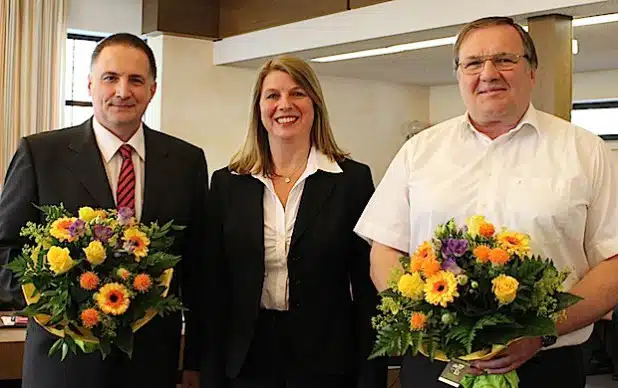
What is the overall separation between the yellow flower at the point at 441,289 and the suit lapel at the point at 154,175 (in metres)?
0.98

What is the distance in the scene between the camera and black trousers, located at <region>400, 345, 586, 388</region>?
231 cm

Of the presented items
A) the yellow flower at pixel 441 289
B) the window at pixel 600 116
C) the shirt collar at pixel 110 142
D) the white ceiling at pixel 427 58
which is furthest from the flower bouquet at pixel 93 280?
the window at pixel 600 116

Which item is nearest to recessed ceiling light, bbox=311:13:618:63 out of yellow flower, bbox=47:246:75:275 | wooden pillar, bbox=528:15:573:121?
wooden pillar, bbox=528:15:573:121

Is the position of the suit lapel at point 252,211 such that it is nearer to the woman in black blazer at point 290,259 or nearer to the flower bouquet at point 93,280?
the woman in black blazer at point 290,259

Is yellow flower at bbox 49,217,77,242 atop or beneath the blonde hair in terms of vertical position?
beneath

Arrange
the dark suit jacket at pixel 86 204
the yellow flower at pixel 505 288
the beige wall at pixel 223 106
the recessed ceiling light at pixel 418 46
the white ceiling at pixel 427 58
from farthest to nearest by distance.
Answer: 1. the beige wall at pixel 223 106
2. the white ceiling at pixel 427 58
3. the recessed ceiling light at pixel 418 46
4. the dark suit jacket at pixel 86 204
5. the yellow flower at pixel 505 288

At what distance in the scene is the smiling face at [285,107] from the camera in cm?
284

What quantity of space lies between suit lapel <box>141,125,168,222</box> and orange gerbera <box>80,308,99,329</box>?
465 millimetres

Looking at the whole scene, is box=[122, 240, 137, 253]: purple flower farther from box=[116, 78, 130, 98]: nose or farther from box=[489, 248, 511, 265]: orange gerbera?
box=[489, 248, 511, 265]: orange gerbera

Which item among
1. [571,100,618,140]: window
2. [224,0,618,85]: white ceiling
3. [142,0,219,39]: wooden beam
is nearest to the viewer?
[224,0,618,85]: white ceiling

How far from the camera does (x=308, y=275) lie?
2744 millimetres

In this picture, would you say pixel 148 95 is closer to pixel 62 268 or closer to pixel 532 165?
pixel 62 268

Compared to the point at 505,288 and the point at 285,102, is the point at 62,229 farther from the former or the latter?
the point at 505,288

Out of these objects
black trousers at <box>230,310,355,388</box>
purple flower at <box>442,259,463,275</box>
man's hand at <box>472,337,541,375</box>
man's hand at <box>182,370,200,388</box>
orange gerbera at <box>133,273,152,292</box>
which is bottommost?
man's hand at <box>182,370,200,388</box>
